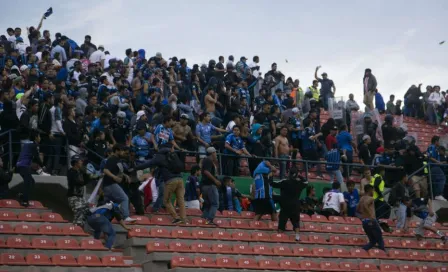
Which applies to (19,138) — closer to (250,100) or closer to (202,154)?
(202,154)

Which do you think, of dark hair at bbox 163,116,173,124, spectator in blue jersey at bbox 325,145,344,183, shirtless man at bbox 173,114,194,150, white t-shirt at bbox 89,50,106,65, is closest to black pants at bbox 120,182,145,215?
dark hair at bbox 163,116,173,124

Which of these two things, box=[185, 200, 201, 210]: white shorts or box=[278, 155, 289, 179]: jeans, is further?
box=[278, 155, 289, 179]: jeans

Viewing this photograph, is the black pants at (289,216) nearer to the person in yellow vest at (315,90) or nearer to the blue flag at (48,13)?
the person in yellow vest at (315,90)

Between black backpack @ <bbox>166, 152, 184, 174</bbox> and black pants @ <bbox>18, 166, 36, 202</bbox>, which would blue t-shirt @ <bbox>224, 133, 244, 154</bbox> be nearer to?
black backpack @ <bbox>166, 152, 184, 174</bbox>

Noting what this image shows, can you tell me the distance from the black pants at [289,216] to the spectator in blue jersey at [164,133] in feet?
8.84

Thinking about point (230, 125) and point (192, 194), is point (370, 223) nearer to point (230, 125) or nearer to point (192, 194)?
point (192, 194)

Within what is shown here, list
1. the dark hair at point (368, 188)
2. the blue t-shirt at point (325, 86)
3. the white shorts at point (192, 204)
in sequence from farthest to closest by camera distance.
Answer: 1. the blue t-shirt at point (325, 86)
2. the dark hair at point (368, 188)
3. the white shorts at point (192, 204)

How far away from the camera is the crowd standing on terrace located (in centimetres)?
2162

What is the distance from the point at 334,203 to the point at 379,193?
127 centimetres

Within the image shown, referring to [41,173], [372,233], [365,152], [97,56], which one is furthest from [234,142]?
[97,56]

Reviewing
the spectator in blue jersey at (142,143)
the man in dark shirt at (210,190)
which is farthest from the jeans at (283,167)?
the man in dark shirt at (210,190)

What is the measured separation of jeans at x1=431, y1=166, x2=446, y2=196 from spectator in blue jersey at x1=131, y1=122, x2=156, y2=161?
7481mm

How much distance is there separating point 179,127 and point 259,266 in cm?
468

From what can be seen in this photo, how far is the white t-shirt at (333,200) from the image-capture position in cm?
2471
